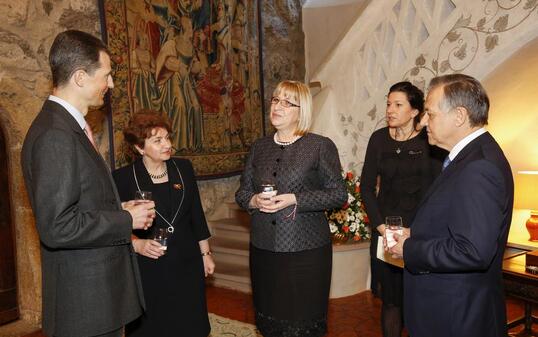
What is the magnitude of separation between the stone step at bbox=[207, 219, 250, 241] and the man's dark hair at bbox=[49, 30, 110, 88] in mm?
4194

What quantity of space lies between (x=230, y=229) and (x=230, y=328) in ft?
6.87

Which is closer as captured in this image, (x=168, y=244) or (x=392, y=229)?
(x=392, y=229)

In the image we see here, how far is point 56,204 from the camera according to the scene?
159 cm

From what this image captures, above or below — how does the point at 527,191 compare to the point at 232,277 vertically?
above

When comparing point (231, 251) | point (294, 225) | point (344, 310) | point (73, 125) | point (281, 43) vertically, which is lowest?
point (344, 310)

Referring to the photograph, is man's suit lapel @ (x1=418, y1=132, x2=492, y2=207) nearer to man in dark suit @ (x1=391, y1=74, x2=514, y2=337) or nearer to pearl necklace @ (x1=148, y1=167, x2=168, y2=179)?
man in dark suit @ (x1=391, y1=74, x2=514, y2=337)

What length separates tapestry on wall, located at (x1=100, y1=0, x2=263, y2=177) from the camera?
4.69 m

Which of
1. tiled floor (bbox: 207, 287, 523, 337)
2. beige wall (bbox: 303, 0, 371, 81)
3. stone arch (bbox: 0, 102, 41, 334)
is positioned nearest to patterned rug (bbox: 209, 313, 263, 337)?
tiled floor (bbox: 207, 287, 523, 337)

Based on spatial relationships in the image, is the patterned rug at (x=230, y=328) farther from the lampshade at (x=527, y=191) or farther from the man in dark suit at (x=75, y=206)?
the lampshade at (x=527, y=191)

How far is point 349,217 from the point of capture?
4824 mm

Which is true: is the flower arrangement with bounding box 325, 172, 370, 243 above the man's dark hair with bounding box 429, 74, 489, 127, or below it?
A: below

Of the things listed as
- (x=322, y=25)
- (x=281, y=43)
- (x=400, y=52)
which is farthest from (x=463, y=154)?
(x=322, y=25)

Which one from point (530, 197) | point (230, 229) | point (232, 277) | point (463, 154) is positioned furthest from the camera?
point (230, 229)

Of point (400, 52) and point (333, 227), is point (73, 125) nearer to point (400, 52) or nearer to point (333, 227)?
point (400, 52)
